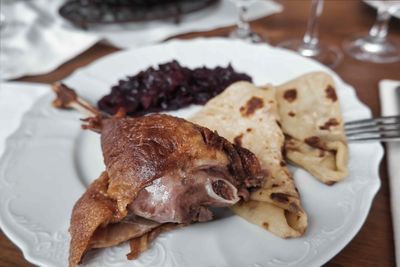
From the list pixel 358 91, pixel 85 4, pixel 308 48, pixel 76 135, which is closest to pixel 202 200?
pixel 76 135

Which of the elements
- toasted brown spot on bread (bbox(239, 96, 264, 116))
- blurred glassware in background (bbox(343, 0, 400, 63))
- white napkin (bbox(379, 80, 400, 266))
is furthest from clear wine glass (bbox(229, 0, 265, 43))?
toasted brown spot on bread (bbox(239, 96, 264, 116))

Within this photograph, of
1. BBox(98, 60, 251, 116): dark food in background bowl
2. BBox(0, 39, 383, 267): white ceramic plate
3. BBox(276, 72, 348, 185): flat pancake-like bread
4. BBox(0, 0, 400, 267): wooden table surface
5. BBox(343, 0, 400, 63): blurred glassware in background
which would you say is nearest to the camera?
BBox(0, 39, 383, 267): white ceramic plate

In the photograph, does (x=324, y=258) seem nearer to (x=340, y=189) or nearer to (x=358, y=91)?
(x=340, y=189)

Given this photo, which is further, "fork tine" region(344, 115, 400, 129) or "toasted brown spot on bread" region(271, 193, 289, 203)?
"fork tine" region(344, 115, 400, 129)

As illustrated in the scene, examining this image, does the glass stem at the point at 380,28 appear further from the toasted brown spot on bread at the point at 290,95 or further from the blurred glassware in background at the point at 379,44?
the toasted brown spot on bread at the point at 290,95

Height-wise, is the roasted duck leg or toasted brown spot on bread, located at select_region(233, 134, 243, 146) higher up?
the roasted duck leg

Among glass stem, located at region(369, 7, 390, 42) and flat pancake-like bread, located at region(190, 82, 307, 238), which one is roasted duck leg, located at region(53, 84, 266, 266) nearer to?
flat pancake-like bread, located at region(190, 82, 307, 238)
